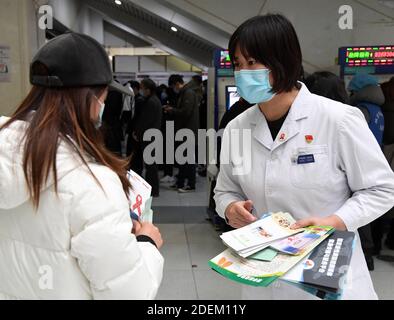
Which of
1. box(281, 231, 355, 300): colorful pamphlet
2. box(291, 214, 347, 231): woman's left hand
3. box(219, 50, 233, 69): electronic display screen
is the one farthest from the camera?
box(219, 50, 233, 69): electronic display screen

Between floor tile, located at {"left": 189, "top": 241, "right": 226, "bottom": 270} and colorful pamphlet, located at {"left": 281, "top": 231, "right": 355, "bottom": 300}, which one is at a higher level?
colorful pamphlet, located at {"left": 281, "top": 231, "right": 355, "bottom": 300}

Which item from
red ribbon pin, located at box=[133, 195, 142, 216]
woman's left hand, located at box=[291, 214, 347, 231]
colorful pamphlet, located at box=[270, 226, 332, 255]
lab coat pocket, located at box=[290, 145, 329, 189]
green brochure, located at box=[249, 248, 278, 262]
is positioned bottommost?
green brochure, located at box=[249, 248, 278, 262]

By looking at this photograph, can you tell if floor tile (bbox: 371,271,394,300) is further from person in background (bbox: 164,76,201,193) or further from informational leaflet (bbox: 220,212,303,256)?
person in background (bbox: 164,76,201,193)

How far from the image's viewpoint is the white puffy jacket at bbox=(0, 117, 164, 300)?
916 millimetres

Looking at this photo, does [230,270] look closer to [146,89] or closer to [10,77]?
[10,77]

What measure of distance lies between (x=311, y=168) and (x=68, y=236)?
797 millimetres

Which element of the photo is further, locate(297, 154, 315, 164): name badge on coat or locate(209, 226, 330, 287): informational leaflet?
locate(297, 154, 315, 164): name badge on coat

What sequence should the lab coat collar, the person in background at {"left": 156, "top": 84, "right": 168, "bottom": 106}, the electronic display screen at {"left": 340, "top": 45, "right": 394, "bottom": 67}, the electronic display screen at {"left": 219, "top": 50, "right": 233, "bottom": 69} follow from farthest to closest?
the person in background at {"left": 156, "top": 84, "right": 168, "bottom": 106} < the electronic display screen at {"left": 340, "top": 45, "right": 394, "bottom": 67} < the electronic display screen at {"left": 219, "top": 50, "right": 233, "bottom": 69} < the lab coat collar

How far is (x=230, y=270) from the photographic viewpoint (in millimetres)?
1165

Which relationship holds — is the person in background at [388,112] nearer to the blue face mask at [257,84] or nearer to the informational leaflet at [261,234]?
the blue face mask at [257,84]

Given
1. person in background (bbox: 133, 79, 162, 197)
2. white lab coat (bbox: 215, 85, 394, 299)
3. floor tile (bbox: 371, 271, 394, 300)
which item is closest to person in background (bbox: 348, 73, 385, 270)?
floor tile (bbox: 371, 271, 394, 300)

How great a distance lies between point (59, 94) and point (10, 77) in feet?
12.3

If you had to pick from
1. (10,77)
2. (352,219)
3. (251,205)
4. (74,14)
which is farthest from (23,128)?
(74,14)

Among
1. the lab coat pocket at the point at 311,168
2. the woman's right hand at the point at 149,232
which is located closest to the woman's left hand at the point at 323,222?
the lab coat pocket at the point at 311,168
